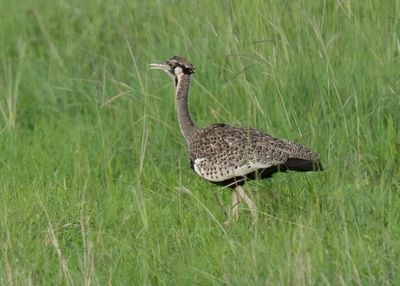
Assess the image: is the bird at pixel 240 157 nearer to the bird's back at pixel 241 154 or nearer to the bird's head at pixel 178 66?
the bird's back at pixel 241 154

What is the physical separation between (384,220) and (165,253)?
36.4 inches

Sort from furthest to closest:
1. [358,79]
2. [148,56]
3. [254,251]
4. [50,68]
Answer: [50,68] → [148,56] → [358,79] → [254,251]

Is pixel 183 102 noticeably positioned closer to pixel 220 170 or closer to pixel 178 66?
pixel 178 66

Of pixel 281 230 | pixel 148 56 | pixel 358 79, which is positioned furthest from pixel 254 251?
pixel 148 56

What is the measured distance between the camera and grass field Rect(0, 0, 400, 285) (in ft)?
15.4

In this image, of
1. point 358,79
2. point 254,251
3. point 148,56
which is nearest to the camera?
point 254,251

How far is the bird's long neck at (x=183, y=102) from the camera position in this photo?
6113 millimetres

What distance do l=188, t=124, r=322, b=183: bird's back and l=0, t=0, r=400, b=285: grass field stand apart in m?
0.12

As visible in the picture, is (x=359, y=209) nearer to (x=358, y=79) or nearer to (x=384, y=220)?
(x=384, y=220)

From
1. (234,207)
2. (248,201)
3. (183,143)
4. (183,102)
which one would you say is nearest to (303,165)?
(248,201)

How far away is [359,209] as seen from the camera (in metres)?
5.05

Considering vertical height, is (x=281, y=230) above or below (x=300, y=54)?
below

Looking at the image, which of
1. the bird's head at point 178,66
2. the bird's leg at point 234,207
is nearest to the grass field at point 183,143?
the bird's leg at point 234,207

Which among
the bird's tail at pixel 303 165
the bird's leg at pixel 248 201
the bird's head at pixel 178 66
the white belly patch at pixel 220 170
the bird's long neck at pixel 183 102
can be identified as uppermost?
the bird's head at pixel 178 66
